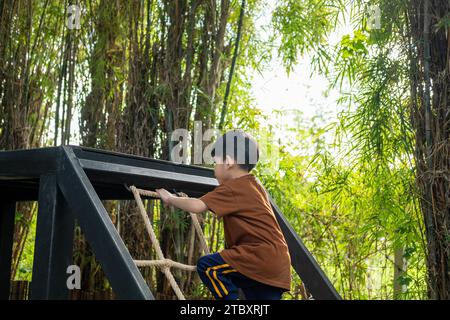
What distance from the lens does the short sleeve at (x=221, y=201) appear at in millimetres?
2178

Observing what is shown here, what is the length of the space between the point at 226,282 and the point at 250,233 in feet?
0.65

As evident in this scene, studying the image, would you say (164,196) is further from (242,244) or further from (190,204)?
(242,244)

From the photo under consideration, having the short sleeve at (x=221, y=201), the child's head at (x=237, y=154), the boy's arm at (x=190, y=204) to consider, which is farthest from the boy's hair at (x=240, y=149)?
the boy's arm at (x=190, y=204)

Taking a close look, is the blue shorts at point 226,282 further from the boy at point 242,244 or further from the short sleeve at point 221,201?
the short sleeve at point 221,201

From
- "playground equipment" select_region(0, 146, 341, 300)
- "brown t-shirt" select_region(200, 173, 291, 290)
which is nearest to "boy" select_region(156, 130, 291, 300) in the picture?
"brown t-shirt" select_region(200, 173, 291, 290)

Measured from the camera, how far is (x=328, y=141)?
15.6ft

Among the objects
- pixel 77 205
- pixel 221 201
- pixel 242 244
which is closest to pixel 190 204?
pixel 221 201

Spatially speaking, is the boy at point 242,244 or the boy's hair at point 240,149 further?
the boy's hair at point 240,149

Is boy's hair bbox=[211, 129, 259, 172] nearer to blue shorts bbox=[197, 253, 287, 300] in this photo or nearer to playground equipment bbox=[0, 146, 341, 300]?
playground equipment bbox=[0, 146, 341, 300]

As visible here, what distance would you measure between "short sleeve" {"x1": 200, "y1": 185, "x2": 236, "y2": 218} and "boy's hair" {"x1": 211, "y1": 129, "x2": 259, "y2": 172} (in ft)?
0.53

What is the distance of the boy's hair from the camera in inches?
91.5

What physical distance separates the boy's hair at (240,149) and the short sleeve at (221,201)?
16 centimetres

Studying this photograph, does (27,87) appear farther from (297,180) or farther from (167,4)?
(297,180)

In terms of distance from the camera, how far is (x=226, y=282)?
2205 millimetres
